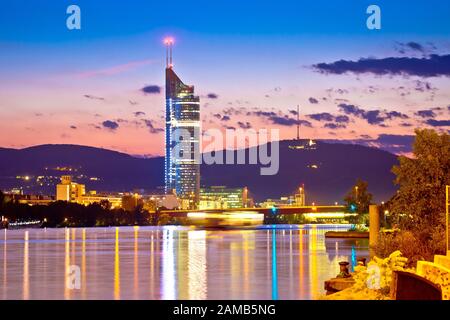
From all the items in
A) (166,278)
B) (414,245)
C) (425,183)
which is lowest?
(166,278)

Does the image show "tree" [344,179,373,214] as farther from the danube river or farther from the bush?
the bush

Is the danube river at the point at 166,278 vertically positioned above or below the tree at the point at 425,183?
below

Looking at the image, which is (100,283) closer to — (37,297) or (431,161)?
(37,297)

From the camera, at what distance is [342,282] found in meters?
29.4

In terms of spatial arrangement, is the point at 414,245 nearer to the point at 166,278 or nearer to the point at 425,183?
the point at 425,183

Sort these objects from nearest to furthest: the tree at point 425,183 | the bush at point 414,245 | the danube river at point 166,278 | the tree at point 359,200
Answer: the bush at point 414,245, the danube river at point 166,278, the tree at point 425,183, the tree at point 359,200

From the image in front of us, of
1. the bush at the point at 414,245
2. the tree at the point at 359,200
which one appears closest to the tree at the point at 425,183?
the bush at the point at 414,245

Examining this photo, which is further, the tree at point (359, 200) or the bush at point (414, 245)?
the tree at point (359, 200)

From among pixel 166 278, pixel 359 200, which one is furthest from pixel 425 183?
pixel 359 200

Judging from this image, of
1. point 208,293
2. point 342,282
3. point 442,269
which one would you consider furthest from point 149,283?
point 442,269

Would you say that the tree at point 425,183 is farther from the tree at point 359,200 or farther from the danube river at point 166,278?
the tree at point 359,200

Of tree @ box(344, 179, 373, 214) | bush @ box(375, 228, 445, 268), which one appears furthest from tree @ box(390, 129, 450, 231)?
tree @ box(344, 179, 373, 214)

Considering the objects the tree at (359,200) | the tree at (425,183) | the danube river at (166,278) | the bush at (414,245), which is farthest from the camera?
the tree at (359,200)

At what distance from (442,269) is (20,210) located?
183m
